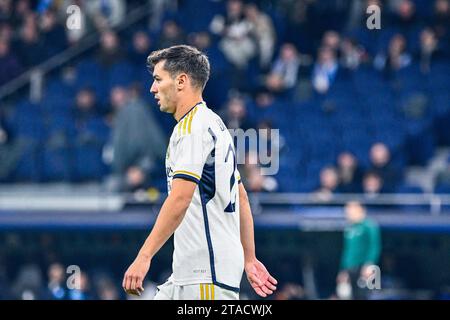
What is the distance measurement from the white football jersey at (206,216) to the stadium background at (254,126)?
687 cm

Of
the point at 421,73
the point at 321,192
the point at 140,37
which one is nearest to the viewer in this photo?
the point at 321,192

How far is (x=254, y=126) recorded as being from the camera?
14.3 meters

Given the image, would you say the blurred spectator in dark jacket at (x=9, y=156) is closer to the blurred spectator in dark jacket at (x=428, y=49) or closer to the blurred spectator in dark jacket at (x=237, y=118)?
the blurred spectator in dark jacket at (x=237, y=118)

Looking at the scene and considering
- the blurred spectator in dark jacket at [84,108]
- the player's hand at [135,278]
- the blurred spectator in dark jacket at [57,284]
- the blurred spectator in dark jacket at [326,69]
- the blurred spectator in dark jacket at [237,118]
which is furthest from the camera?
the blurred spectator in dark jacket at [326,69]

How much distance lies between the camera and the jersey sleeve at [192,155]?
5676mm

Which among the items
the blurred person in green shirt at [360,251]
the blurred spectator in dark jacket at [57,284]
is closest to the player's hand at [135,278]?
the blurred person in green shirt at [360,251]

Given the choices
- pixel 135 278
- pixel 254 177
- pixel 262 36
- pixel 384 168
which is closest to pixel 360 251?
pixel 384 168

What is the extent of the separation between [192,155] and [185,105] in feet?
1.14

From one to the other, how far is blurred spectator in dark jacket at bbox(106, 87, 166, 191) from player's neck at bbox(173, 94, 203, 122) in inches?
312

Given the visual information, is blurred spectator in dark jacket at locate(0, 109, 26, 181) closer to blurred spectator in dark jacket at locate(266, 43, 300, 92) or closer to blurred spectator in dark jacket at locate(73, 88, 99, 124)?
blurred spectator in dark jacket at locate(73, 88, 99, 124)
